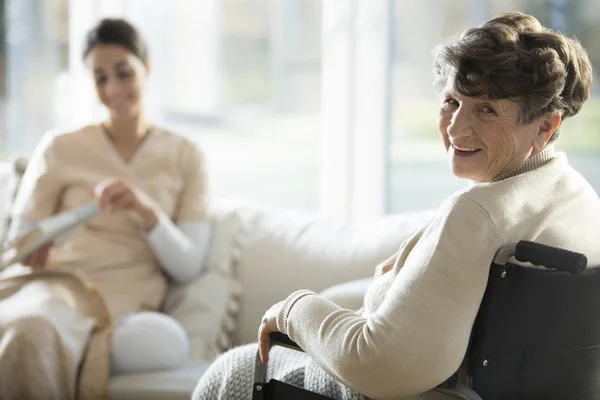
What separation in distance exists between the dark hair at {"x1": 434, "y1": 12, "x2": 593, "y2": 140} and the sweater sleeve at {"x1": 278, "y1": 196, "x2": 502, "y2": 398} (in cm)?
20

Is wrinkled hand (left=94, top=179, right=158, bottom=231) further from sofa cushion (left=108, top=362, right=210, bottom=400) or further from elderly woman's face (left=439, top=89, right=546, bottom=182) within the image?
elderly woman's face (left=439, top=89, right=546, bottom=182)

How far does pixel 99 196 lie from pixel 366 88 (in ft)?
3.52

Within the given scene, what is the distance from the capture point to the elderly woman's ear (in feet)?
4.65

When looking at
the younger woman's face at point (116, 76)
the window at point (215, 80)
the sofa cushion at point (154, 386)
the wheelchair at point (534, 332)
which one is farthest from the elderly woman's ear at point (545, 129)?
the window at point (215, 80)

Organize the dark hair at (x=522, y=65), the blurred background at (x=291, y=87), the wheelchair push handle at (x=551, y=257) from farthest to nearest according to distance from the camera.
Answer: the blurred background at (x=291, y=87), the dark hair at (x=522, y=65), the wheelchair push handle at (x=551, y=257)

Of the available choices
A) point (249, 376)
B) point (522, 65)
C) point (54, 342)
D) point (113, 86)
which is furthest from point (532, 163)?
point (113, 86)

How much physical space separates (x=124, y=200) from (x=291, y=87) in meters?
1.07

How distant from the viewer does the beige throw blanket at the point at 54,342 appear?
7.15 feet

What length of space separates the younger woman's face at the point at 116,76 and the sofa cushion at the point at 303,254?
1.65ft

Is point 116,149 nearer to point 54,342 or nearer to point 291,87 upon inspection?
point 54,342

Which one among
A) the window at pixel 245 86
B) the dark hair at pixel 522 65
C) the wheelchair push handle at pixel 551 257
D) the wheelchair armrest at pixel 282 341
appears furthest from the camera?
the window at pixel 245 86

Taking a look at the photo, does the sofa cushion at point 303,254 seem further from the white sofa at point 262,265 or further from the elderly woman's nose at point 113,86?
the elderly woman's nose at point 113,86

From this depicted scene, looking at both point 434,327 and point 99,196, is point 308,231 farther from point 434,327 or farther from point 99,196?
point 434,327

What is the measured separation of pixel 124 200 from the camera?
2.50m
